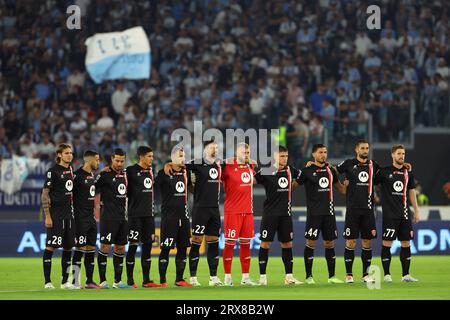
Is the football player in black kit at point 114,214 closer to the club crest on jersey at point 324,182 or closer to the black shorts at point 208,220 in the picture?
the black shorts at point 208,220

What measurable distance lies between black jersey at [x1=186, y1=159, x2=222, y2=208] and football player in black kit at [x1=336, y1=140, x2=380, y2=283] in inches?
87.6

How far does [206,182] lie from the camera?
2077cm

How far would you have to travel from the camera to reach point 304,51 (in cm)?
3725

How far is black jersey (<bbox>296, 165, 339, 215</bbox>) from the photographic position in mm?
21141

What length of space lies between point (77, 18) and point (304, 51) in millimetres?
6797

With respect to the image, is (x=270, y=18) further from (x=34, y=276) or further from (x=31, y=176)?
(x=34, y=276)

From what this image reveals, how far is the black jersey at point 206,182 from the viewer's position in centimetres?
2078

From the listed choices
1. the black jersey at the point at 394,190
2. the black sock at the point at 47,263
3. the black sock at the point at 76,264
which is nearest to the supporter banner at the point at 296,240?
the black jersey at the point at 394,190

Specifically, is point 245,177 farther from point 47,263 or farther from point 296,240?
point 296,240

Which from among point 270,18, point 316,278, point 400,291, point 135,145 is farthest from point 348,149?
point 400,291

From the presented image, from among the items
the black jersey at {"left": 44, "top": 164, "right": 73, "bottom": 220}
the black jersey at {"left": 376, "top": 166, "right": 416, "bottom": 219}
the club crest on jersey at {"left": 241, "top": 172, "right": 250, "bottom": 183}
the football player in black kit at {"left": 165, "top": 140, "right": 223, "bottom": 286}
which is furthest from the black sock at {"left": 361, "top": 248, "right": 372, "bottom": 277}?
the black jersey at {"left": 44, "top": 164, "right": 73, "bottom": 220}

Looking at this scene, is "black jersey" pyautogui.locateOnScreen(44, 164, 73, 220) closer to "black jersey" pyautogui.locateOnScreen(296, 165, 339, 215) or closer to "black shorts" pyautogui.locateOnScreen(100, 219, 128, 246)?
"black shorts" pyautogui.locateOnScreen(100, 219, 128, 246)

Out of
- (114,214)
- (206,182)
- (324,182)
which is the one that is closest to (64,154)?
(114,214)

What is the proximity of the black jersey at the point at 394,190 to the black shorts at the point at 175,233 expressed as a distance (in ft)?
11.3
